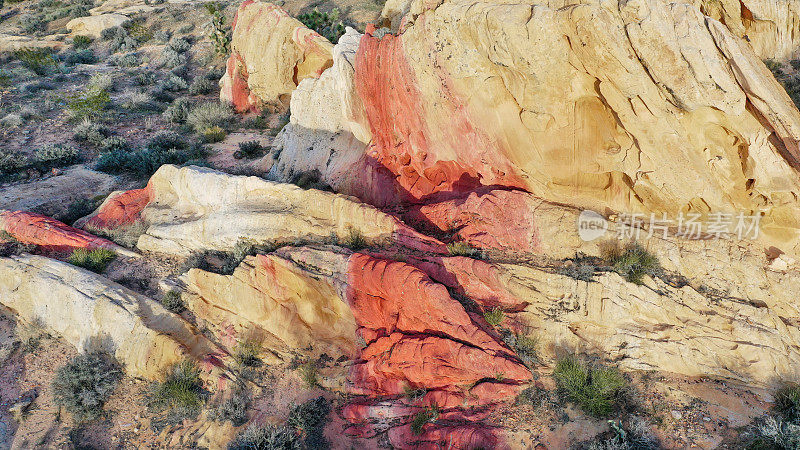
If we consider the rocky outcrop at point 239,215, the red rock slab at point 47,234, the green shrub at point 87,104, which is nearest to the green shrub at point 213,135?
the green shrub at point 87,104

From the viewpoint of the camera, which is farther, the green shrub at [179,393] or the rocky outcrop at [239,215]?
the rocky outcrop at [239,215]

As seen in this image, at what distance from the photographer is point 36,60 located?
26.1 metres

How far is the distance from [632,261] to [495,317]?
2.32 metres

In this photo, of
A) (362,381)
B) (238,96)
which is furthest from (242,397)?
(238,96)

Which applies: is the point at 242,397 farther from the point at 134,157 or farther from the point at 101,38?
the point at 101,38

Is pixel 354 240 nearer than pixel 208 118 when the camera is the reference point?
Yes

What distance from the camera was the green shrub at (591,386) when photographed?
6254 millimetres

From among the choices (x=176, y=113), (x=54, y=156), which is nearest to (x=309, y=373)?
(x=54, y=156)

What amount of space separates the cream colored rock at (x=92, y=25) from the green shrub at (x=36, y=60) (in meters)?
5.21

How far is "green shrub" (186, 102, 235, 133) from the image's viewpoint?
19266mm

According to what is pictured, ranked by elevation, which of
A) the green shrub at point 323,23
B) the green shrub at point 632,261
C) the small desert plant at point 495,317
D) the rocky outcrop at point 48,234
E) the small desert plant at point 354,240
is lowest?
the rocky outcrop at point 48,234

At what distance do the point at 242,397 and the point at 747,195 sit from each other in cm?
891

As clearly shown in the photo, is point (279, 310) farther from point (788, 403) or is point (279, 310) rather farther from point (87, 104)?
point (87, 104)

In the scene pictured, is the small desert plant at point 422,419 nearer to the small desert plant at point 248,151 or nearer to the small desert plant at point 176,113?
the small desert plant at point 248,151
